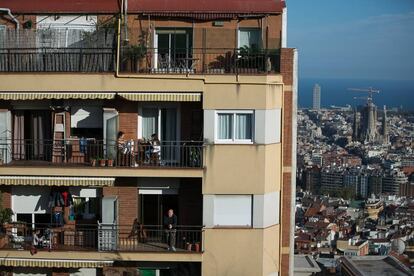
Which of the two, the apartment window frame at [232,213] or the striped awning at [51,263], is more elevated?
the apartment window frame at [232,213]

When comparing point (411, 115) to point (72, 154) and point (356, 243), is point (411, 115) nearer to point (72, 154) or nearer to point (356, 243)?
point (356, 243)

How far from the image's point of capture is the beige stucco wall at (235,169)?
48.0ft

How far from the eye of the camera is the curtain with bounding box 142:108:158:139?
15.4m

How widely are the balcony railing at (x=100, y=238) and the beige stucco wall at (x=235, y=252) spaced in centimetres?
30

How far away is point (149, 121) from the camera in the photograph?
50.7 ft

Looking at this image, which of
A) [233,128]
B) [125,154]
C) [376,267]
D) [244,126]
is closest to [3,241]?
[125,154]

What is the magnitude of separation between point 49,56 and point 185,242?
4.98 m

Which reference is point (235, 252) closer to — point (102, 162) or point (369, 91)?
point (102, 162)

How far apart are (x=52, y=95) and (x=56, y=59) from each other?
0.96 meters

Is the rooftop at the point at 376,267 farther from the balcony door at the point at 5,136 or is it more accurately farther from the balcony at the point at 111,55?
the balcony door at the point at 5,136

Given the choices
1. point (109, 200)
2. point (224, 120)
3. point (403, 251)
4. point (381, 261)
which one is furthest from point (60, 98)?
point (403, 251)

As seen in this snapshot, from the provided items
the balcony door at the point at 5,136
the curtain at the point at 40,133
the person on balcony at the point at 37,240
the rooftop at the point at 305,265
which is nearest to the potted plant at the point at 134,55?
the curtain at the point at 40,133

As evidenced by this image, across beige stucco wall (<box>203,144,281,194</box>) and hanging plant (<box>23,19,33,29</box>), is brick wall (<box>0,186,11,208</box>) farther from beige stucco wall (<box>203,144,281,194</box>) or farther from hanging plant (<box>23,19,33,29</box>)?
beige stucco wall (<box>203,144,281,194</box>)

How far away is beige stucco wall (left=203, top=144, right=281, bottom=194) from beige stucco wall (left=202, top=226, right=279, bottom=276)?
3.00 feet
